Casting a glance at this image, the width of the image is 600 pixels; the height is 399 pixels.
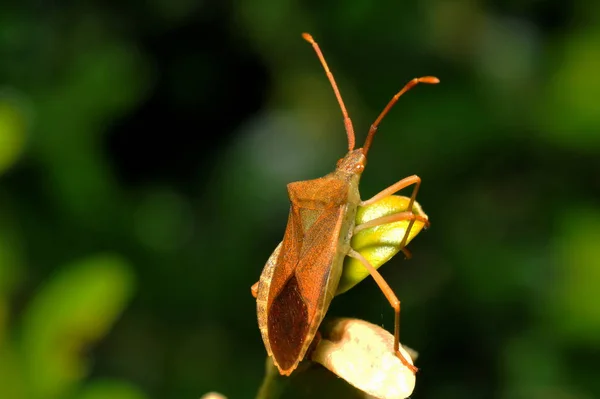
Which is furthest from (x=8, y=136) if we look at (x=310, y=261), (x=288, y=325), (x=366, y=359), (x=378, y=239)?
(x=366, y=359)

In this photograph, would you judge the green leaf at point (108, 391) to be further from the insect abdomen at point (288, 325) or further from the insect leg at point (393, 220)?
the insect leg at point (393, 220)

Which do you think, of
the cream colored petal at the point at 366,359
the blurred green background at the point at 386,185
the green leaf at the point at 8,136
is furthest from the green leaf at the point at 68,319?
the cream colored petal at the point at 366,359

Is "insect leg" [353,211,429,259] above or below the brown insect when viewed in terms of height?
above

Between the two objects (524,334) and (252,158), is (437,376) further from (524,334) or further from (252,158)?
(252,158)

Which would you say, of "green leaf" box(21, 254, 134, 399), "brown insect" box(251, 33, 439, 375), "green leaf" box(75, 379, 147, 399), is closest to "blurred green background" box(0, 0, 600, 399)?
"green leaf" box(21, 254, 134, 399)

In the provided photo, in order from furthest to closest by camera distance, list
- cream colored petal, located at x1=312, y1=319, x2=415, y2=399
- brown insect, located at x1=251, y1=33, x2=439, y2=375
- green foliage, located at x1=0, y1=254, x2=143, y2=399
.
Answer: green foliage, located at x1=0, y1=254, x2=143, y2=399 < brown insect, located at x1=251, y1=33, x2=439, y2=375 < cream colored petal, located at x1=312, y1=319, x2=415, y2=399

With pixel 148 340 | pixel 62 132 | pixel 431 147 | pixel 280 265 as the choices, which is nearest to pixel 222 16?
pixel 62 132

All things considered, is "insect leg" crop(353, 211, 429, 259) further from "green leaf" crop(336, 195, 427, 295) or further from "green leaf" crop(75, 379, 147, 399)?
"green leaf" crop(75, 379, 147, 399)

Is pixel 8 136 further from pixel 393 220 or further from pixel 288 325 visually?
pixel 393 220
